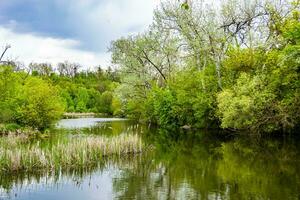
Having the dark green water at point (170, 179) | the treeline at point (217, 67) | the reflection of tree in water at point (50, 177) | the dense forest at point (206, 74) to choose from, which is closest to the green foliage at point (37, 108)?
the dense forest at point (206, 74)

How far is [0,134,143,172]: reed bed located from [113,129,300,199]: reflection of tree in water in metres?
1.54

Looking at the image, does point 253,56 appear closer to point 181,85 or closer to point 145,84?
point 181,85

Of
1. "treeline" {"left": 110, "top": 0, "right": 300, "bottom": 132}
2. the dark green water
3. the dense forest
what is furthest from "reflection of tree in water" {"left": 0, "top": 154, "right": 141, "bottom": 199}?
the dense forest

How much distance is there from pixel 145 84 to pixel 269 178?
3554 centimetres

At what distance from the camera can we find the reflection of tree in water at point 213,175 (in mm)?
12359

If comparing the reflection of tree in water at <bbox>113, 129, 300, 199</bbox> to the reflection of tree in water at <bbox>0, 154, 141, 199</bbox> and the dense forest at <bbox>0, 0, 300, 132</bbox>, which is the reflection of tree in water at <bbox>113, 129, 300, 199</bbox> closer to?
the reflection of tree in water at <bbox>0, 154, 141, 199</bbox>

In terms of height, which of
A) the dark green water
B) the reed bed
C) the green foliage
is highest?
the green foliage

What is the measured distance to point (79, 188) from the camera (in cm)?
1344

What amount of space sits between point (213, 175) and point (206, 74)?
951 inches

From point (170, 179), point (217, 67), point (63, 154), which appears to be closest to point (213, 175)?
point (170, 179)

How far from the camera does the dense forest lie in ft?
94.2

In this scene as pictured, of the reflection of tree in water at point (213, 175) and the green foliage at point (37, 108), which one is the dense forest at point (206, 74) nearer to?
the green foliage at point (37, 108)

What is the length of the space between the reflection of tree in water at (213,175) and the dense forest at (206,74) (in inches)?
222

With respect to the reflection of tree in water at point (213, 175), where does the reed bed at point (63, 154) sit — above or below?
A: above
